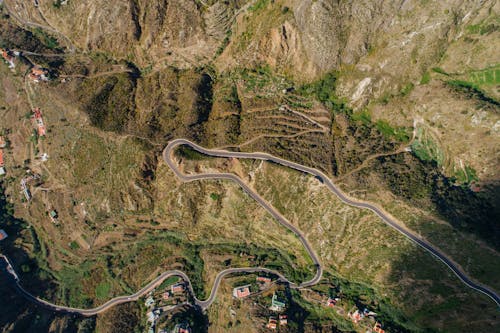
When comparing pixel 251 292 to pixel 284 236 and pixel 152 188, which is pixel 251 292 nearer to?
pixel 284 236

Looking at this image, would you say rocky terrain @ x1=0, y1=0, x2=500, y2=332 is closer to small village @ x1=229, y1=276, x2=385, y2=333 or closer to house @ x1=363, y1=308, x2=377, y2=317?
house @ x1=363, y1=308, x2=377, y2=317

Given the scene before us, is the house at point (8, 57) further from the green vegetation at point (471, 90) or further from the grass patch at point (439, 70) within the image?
the green vegetation at point (471, 90)

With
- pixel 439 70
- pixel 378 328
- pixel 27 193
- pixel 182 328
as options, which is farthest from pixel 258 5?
pixel 27 193

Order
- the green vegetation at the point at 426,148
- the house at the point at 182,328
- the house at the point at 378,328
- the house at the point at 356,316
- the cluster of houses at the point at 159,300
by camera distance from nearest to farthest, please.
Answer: the house at the point at 378,328 < the green vegetation at the point at 426,148 < the house at the point at 356,316 < the house at the point at 182,328 < the cluster of houses at the point at 159,300

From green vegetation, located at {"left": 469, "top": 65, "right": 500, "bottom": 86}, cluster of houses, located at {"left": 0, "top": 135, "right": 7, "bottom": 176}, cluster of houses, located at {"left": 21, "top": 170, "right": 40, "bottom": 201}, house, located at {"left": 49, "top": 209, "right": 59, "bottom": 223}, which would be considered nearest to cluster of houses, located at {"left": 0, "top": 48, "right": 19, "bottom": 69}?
cluster of houses, located at {"left": 0, "top": 135, "right": 7, "bottom": 176}

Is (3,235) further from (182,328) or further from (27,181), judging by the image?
(182,328)

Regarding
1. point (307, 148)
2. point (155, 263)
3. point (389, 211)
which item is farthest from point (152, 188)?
point (389, 211)

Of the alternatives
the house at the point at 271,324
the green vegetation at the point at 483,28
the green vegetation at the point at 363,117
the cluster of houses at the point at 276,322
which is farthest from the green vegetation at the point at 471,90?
the house at the point at 271,324
